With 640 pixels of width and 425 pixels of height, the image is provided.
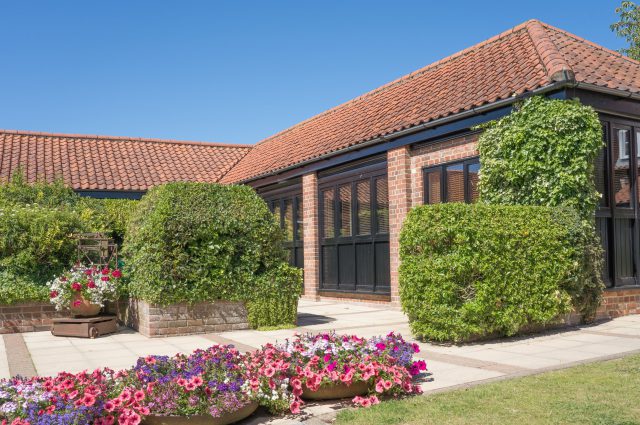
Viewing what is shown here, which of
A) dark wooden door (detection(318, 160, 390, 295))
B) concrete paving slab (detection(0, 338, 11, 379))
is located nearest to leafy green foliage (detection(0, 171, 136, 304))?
concrete paving slab (detection(0, 338, 11, 379))

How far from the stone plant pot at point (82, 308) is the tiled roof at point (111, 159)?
10.1m

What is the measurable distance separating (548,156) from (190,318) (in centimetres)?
594

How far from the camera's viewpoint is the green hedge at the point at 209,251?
8875 millimetres

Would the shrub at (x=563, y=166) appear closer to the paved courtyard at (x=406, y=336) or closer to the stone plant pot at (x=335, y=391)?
the paved courtyard at (x=406, y=336)

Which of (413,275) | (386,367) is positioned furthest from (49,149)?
(386,367)

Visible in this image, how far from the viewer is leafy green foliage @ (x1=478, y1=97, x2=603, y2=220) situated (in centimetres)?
866

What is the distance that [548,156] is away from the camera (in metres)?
8.87

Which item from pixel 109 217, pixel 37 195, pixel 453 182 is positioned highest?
pixel 37 195

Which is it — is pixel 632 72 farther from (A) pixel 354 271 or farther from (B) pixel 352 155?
(A) pixel 354 271

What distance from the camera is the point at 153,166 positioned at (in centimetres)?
2144

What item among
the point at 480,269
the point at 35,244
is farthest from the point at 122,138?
the point at 480,269

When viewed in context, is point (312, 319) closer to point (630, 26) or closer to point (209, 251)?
point (209, 251)

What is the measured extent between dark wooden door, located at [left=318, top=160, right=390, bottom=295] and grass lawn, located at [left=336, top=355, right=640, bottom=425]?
776 centimetres

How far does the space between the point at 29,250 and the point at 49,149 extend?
12314 millimetres
